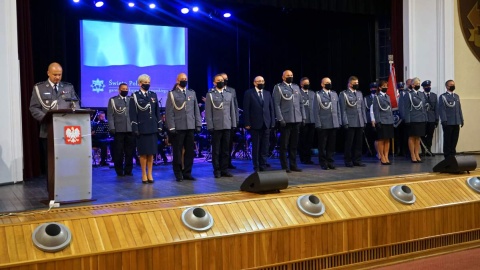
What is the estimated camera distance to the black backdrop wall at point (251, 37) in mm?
10055

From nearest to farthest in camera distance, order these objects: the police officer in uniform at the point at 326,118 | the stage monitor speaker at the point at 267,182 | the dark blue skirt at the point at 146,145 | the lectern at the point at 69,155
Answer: the stage monitor speaker at the point at 267,182 → the lectern at the point at 69,155 → the dark blue skirt at the point at 146,145 → the police officer in uniform at the point at 326,118

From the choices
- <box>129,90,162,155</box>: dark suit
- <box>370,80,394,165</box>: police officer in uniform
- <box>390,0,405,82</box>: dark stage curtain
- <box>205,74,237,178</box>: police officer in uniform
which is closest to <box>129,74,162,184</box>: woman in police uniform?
<box>129,90,162,155</box>: dark suit

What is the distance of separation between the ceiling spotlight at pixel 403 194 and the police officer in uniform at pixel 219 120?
2695 mm

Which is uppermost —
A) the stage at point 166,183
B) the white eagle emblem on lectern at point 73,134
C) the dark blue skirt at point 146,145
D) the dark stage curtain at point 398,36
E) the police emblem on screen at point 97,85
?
the dark stage curtain at point 398,36

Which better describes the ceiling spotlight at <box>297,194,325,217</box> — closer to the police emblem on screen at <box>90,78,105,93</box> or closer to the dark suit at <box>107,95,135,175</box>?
the dark suit at <box>107,95,135,175</box>

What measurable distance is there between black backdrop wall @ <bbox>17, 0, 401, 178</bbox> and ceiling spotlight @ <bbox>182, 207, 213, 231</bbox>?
627 centimetres

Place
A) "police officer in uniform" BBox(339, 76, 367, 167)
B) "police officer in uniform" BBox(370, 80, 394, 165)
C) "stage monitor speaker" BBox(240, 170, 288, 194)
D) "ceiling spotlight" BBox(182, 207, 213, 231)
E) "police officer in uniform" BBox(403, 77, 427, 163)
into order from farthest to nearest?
1. "police officer in uniform" BBox(403, 77, 427, 163)
2. "police officer in uniform" BBox(370, 80, 394, 165)
3. "police officer in uniform" BBox(339, 76, 367, 167)
4. "stage monitor speaker" BBox(240, 170, 288, 194)
5. "ceiling spotlight" BBox(182, 207, 213, 231)

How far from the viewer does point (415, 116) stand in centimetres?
891

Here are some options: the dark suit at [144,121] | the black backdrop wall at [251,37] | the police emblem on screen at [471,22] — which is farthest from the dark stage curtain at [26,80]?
the police emblem on screen at [471,22]

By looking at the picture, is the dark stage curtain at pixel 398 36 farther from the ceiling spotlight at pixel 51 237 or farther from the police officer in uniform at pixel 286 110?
the ceiling spotlight at pixel 51 237

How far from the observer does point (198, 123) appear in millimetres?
6977

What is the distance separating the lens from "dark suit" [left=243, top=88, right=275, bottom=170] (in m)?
7.44

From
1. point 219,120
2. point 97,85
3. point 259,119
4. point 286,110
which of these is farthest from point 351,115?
point 97,85

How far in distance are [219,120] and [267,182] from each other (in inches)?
104
